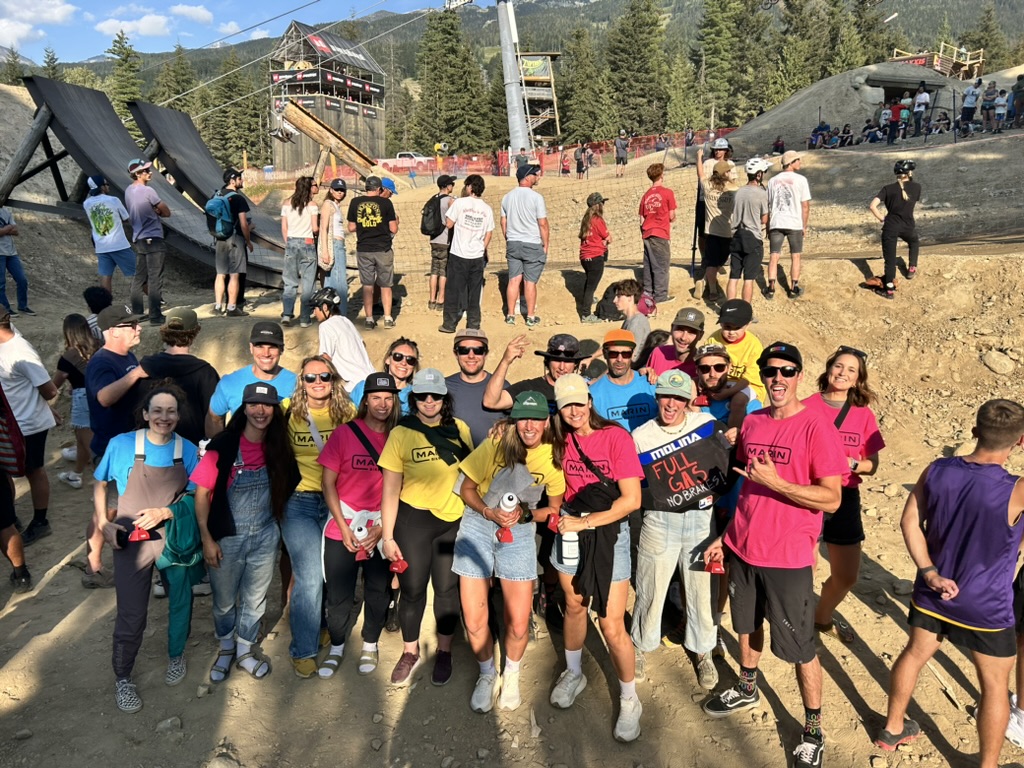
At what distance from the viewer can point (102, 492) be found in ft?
12.0

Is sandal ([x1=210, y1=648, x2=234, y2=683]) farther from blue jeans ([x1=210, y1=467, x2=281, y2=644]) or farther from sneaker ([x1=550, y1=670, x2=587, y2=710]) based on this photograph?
sneaker ([x1=550, y1=670, x2=587, y2=710])

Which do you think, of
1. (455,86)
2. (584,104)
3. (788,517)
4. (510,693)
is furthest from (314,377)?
(584,104)

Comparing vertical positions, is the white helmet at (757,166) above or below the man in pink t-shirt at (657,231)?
above

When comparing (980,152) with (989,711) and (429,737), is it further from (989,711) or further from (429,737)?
(429,737)

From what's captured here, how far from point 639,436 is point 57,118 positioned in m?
12.5

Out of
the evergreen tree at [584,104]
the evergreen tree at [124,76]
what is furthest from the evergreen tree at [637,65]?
the evergreen tree at [124,76]

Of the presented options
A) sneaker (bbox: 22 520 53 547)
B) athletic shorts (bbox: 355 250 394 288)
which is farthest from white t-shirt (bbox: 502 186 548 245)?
sneaker (bbox: 22 520 53 547)

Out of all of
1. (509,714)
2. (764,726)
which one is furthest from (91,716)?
(764,726)

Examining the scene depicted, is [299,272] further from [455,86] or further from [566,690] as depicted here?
[455,86]

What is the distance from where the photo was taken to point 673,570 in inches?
146

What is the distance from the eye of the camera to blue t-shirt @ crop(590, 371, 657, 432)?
4.25m

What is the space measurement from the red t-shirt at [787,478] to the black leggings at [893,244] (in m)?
6.36

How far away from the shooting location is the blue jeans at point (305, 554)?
3.98 m

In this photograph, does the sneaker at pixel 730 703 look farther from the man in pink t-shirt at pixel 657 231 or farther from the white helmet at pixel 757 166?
the white helmet at pixel 757 166
